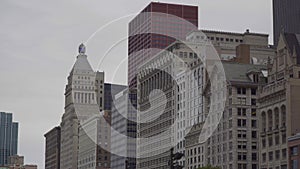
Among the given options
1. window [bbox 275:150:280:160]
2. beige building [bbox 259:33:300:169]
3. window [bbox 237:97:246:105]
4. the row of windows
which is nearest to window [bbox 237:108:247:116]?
window [bbox 237:97:246:105]

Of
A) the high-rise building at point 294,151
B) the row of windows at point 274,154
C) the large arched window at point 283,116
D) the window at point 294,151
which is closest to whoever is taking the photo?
the high-rise building at point 294,151

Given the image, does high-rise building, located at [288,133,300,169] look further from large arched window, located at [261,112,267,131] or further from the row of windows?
large arched window, located at [261,112,267,131]

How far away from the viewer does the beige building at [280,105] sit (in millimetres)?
155750

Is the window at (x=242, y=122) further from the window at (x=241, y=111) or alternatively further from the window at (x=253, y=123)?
the window at (x=253, y=123)

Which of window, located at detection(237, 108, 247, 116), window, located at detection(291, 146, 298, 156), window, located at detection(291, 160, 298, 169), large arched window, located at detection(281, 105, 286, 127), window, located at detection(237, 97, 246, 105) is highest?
window, located at detection(237, 97, 246, 105)

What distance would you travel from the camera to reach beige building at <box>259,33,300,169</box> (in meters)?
156

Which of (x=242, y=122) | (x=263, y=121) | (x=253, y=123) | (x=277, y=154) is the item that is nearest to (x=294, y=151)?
(x=277, y=154)

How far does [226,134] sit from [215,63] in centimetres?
2168

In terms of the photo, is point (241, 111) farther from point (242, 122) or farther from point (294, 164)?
point (294, 164)

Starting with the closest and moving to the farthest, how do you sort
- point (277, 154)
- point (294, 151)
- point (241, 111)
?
1. point (294, 151)
2. point (277, 154)
3. point (241, 111)

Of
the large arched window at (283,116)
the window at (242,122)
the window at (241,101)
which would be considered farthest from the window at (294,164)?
the window at (241,101)

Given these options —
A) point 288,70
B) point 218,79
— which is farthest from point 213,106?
point 288,70

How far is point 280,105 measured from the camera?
525 feet

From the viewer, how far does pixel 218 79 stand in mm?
191000
